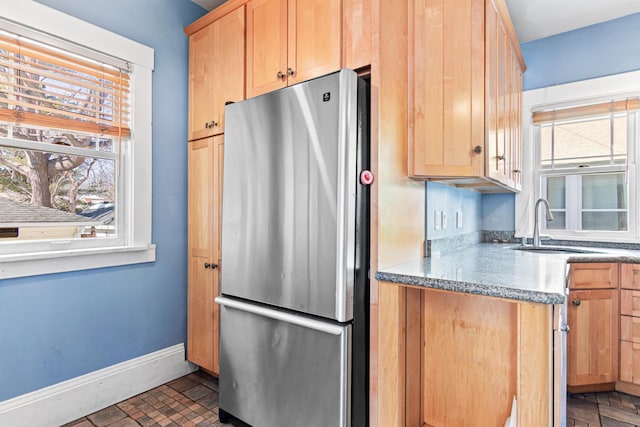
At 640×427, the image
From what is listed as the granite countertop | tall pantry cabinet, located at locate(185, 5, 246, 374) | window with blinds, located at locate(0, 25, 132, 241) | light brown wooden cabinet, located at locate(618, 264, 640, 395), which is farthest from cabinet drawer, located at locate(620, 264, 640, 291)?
window with blinds, located at locate(0, 25, 132, 241)

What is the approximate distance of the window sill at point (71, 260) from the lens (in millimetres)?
1654

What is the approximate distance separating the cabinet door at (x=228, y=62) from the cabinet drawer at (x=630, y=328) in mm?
2775

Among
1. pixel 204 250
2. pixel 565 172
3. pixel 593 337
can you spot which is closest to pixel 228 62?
pixel 204 250

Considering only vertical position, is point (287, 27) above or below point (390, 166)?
above

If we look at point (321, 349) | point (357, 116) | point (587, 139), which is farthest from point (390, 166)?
point (587, 139)

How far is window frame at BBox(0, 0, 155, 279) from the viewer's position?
170 cm

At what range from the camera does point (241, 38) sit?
2.00 metres

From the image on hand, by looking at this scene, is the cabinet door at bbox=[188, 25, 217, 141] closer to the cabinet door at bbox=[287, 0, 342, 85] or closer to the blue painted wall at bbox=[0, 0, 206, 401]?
the blue painted wall at bbox=[0, 0, 206, 401]

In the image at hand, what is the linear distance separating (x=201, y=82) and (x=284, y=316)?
1665 millimetres

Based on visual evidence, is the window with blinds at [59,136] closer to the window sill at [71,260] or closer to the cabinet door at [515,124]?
the window sill at [71,260]

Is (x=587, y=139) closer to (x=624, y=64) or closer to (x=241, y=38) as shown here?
(x=624, y=64)

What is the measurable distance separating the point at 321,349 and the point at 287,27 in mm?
1571

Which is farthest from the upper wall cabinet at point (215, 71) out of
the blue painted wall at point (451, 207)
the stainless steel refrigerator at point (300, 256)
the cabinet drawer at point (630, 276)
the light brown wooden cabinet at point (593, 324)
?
the cabinet drawer at point (630, 276)

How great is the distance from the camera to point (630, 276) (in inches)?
84.7
